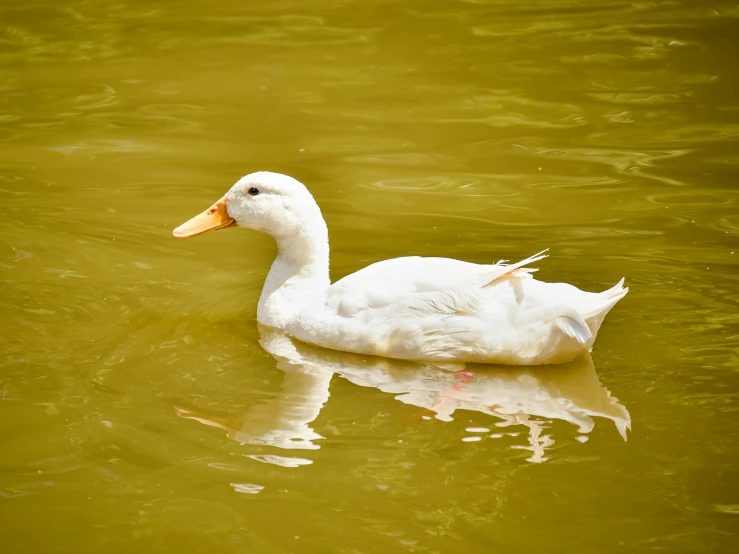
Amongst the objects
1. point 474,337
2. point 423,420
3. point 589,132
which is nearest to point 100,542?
point 423,420

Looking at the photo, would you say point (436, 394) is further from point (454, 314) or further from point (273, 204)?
point (273, 204)

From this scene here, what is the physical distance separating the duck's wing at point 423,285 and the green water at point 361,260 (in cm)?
38

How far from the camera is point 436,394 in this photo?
6230 millimetres

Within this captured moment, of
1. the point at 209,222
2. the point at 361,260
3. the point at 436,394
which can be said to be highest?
the point at 209,222

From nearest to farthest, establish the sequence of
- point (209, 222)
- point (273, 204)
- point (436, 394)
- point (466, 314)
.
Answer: point (436, 394) → point (466, 314) → point (273, 204) → point (209, 222)

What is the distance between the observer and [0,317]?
7.20 meters

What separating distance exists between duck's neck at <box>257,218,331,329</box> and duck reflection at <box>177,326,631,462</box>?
0.28 m

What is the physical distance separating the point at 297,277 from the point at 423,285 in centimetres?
106

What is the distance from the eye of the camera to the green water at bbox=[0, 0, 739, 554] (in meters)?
5.17

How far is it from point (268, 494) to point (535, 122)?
250 inches

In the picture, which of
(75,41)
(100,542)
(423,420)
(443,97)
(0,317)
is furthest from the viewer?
(75,41)

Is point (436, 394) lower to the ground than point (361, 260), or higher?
lower

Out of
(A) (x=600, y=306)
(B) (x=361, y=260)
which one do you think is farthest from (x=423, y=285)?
(B) (x=361, y=260)

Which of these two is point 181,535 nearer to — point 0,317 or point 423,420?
point 423,420
